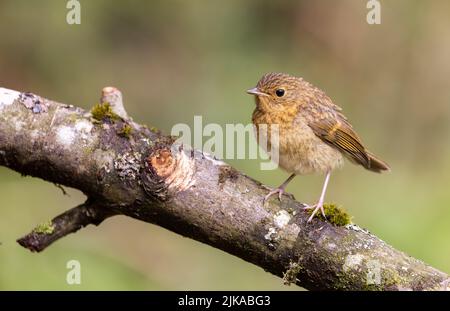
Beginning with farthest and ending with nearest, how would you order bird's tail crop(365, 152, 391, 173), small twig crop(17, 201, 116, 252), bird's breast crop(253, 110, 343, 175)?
1. bird's tail crop(365, 152, 391, 173)
2. bird's breast crop(253, 110, 343, 175)
3. small twig crop(17, 201, 116, 252)

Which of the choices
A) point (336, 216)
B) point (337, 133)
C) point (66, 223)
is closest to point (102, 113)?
point (66, 223)

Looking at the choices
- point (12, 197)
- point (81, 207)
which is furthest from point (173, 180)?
point (12, 197)

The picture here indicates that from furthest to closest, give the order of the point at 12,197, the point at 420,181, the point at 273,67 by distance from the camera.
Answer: the point at 273,67 → the point at 420,181 → the point at 12,197

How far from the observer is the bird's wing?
177 inches

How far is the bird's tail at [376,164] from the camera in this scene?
491 cm

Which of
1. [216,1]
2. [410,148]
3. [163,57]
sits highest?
[216,1]

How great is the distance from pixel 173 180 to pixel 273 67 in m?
4.53

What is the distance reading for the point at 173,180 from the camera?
3164 mm

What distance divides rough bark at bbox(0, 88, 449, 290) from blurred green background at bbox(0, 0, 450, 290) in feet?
9.50

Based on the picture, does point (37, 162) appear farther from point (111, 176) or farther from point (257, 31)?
point (257, 31)

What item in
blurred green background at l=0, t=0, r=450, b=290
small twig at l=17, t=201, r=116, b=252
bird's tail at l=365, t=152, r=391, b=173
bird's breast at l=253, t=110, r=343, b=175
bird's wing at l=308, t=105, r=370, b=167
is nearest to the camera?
small twig at l=17, t=201, r=116, b=252

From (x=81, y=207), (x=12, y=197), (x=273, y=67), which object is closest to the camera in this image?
(x=81, y=207)

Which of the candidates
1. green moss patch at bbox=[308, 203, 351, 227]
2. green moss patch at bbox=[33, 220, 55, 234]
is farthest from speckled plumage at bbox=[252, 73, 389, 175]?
green moss patch at bbox=[33, 220, 55, 234]

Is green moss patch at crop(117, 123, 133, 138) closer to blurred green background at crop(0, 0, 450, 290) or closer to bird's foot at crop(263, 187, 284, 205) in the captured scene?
bird's foot at crop(263, 187, 284, 205)
